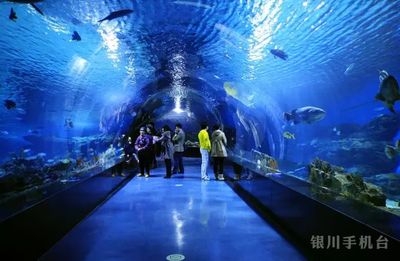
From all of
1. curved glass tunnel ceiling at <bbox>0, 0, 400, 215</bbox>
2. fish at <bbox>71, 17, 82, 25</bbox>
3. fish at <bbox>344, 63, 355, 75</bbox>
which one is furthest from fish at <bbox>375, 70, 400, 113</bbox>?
fish at <bbox>71, 17, 82, 25</bbox>

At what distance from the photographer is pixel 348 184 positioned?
17.4ft

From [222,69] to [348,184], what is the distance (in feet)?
22.9

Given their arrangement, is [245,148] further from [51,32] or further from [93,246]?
[93,246]

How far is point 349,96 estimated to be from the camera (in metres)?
8.88

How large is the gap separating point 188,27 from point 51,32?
306 centimetres

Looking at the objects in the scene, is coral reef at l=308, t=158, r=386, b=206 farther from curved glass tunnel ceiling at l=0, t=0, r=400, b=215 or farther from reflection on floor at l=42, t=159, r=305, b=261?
reflection on floor at l=42, t=159, r=305, b=261

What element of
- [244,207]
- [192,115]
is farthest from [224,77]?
[192,115]

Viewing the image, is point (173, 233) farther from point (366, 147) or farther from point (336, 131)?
point (336, 131)

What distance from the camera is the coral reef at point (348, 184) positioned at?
4688mm

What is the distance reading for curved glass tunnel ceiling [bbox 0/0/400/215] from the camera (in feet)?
20.9

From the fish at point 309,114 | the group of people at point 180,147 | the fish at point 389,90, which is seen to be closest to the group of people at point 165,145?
the group of people at point 180,147

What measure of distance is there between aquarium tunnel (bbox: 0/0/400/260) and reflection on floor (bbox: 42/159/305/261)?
0.12ft

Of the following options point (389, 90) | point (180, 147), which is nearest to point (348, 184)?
point (389, 90)

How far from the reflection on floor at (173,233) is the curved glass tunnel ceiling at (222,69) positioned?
2.76m
